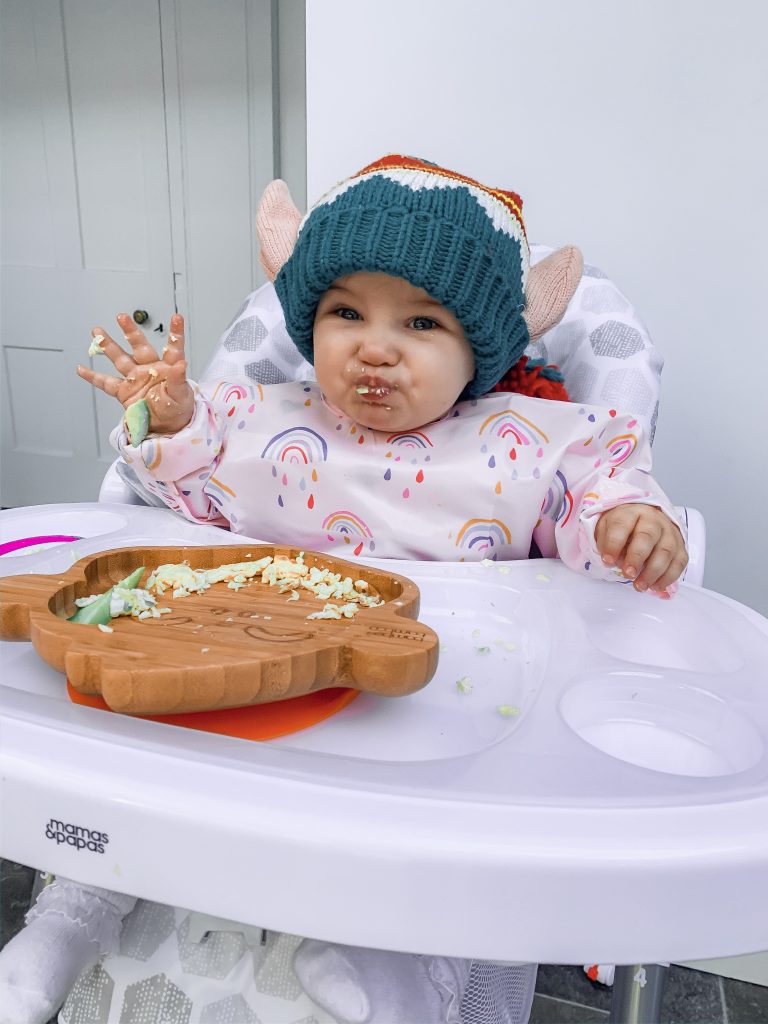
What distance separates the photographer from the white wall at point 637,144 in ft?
3.18

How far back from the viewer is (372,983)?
0.50 m

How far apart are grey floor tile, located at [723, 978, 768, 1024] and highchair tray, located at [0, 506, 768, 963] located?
2.69ft

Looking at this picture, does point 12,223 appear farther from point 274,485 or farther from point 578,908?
point 578,908

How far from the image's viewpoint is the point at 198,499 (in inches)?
33.3

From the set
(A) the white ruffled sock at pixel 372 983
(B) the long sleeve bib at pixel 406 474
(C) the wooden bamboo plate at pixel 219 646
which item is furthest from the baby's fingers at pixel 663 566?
(A) the white ruffled sock at pixel 372 983

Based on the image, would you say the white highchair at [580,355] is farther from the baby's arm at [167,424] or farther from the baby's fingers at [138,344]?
the baby's fingers at [138,344]

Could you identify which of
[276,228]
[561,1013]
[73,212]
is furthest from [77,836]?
[73,212]

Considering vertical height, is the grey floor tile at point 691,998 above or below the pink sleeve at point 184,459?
below

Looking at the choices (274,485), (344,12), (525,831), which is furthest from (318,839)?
(344,12)

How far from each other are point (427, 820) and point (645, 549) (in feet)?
1.16

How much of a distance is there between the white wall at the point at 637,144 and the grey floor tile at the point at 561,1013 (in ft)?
1.95

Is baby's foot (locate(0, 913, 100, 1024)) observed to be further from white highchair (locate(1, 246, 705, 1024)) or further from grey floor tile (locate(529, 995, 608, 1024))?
grey floor tile (locate(529, 995, 608, 1024))

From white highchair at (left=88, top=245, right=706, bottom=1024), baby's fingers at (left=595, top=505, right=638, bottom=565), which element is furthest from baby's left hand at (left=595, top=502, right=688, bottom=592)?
white highchair at (left=88, top=245, right=706, bottom=1024)

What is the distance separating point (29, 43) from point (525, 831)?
2.81 m
